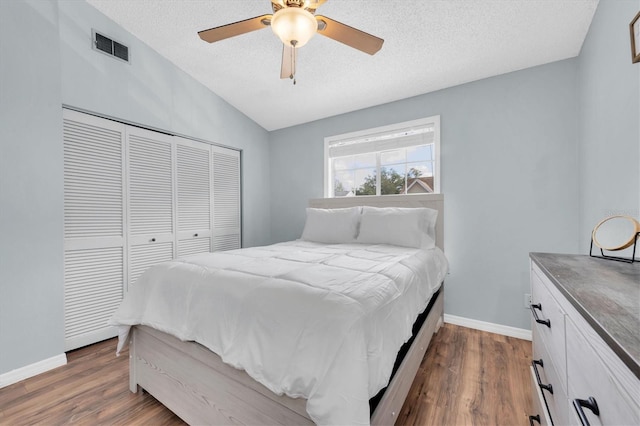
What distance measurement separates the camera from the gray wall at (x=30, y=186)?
1.85 metres

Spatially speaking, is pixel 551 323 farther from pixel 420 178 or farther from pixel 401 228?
pixel 420 178

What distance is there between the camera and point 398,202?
9.66 feet

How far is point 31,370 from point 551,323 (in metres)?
3.06

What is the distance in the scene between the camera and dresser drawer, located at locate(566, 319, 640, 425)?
1.34 feet

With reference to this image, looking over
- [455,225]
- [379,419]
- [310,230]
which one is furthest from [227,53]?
[379,419]

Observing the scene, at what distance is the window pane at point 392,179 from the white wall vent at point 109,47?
2.84 meters

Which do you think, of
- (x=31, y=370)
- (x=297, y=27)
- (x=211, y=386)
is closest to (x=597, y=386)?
(x=211, y=386)

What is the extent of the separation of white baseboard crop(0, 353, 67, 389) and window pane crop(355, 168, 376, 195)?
10.2 feet

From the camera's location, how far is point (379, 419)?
1035mm

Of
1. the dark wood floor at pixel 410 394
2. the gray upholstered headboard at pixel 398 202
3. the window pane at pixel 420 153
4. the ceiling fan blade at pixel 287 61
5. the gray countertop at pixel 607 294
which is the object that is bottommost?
the dark wood floor at pixel 410 394

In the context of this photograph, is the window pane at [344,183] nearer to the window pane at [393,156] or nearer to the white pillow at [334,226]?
the window pane at [393,156]

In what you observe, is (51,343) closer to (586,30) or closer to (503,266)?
(503,266)

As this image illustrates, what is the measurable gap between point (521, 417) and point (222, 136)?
370cm

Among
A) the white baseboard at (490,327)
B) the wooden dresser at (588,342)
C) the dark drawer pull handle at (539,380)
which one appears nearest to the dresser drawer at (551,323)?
the wooden dresser at (588,342)
